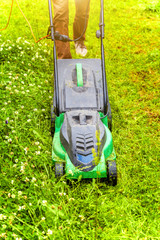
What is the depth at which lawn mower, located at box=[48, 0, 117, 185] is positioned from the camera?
1.90 m

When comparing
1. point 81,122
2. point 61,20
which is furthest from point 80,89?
point 61,20

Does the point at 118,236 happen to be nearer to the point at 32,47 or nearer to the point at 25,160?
the point at 25,160

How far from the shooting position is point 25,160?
209 cm

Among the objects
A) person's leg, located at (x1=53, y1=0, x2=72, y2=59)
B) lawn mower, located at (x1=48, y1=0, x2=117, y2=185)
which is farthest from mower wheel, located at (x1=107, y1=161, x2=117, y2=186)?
person's leg, located at (x1=53, y1=0, x2=72, y2=59)

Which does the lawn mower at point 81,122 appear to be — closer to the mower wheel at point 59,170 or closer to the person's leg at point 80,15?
the mower wheel at point 59,170

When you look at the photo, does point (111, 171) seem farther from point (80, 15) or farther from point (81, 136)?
point (80, 15)

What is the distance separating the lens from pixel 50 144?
7.74 feet

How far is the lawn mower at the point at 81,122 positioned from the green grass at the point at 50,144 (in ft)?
0.41

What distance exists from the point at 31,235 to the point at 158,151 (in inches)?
51.6

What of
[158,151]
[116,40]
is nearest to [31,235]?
[158,151]

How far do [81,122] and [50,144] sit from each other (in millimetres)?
455

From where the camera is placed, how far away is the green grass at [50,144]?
67.4 inches

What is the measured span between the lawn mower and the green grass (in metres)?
0.13

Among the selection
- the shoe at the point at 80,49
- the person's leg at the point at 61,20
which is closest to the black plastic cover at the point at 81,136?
the person's leg at the point at 61,20
